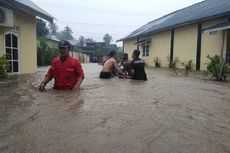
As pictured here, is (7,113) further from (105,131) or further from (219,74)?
(219,74)

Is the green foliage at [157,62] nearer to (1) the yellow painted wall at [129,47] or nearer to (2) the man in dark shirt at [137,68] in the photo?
(1) the yellow painted wall at [129,47]

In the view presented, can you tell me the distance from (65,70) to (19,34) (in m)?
6.46

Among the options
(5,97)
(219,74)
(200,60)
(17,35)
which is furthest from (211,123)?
(200,60)

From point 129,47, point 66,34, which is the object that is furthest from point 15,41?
point 66,34

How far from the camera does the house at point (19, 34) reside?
31.4 ft

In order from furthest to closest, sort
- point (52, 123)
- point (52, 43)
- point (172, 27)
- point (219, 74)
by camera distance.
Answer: point (52, 43) < point (172, 27) < point (219, 74) < point (52, 123)

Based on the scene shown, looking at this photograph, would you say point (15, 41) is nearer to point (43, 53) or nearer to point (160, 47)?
point (43, 53)

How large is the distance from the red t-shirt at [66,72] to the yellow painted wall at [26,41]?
19.8 ft

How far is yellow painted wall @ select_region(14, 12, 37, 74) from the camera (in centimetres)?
1197

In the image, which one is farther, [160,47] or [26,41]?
[160,47]

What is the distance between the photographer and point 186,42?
717 inches

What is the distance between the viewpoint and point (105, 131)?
11.4 ft

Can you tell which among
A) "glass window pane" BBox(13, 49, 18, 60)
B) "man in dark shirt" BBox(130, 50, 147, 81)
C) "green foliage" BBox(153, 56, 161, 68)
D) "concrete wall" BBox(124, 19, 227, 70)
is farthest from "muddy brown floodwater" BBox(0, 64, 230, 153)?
"green foliage" BBox(153, 56, 161, 68)

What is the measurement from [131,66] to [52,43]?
946 inches
